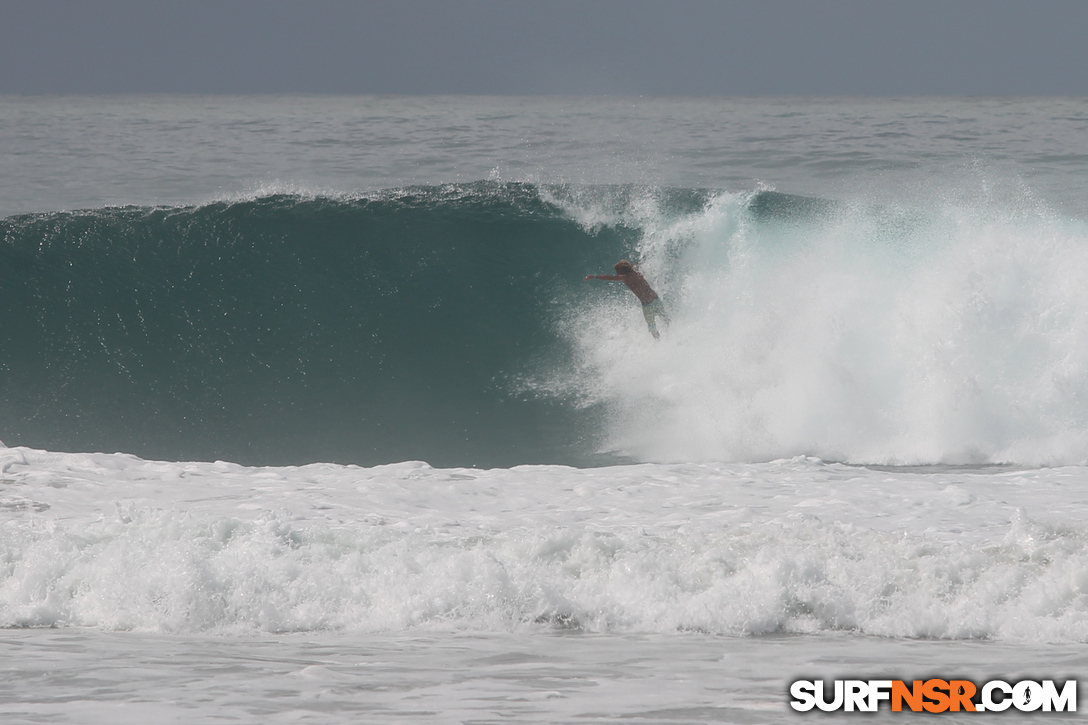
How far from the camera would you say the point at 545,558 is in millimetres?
4820

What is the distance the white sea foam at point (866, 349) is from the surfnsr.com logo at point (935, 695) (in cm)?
554

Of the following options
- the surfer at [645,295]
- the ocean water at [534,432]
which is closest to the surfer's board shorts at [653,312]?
the surfer at [645,295]

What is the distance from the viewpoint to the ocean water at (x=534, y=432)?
3.83 meters

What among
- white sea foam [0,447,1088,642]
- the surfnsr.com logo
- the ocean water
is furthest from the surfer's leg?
the surfnsr.com logo

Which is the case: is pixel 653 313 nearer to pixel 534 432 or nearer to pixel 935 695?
pixel 534 432

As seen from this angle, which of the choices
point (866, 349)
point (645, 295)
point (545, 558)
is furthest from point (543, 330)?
point (545, 558)

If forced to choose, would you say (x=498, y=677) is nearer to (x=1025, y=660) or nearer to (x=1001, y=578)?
(x=1025, y=660)

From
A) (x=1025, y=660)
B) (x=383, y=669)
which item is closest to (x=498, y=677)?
(x=383, y=669)

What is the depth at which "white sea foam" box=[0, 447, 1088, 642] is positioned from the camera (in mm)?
4359

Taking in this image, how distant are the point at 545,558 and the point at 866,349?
6248 millimetres

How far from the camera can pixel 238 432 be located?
9.52m

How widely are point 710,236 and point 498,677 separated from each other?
9.22 metres

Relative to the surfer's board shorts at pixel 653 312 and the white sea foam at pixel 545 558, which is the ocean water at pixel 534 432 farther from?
the surfer's board shorts at pixel 653 312

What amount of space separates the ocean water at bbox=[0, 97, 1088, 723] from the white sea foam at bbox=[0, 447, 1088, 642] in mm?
22
